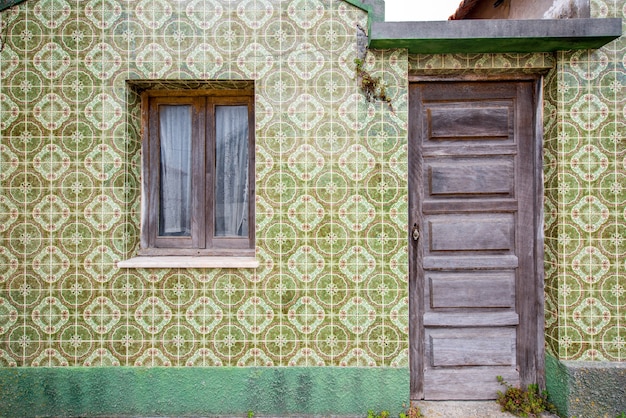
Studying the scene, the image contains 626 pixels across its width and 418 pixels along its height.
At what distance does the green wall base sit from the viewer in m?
3.23

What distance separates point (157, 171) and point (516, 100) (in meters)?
3.40

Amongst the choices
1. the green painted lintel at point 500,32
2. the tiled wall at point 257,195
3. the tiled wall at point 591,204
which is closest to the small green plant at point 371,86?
the tiled wall at point 257,195

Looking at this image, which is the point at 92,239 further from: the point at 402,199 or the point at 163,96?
the point at 402,199

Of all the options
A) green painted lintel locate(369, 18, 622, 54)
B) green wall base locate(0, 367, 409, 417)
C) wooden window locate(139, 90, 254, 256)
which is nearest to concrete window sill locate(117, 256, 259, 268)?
wooden window locate(139, 90, 254, 256)

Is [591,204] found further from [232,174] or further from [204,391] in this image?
[204,391]

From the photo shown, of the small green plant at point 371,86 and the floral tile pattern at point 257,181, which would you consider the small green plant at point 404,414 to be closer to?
the floral tile pattern at point 257,181

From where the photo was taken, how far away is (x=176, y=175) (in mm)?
3637

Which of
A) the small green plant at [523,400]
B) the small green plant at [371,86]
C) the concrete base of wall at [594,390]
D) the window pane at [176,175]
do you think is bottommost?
the small green plant at [523,400]

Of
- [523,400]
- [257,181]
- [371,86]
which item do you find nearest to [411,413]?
[523,400]

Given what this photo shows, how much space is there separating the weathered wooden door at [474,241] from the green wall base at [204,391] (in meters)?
0.53

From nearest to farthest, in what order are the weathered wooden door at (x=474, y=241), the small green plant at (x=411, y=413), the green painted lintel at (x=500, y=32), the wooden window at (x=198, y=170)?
the green painted lintel at (x=500, y=32), the small green plant at (x=411, y=413), the weathered wooden door at (x=474, y=241), the wooden window at (x=198, y=170)

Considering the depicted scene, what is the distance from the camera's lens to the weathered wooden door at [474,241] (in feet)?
11.3

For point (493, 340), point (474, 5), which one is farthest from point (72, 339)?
point (474, 5)

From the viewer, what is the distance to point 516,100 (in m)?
3.48
